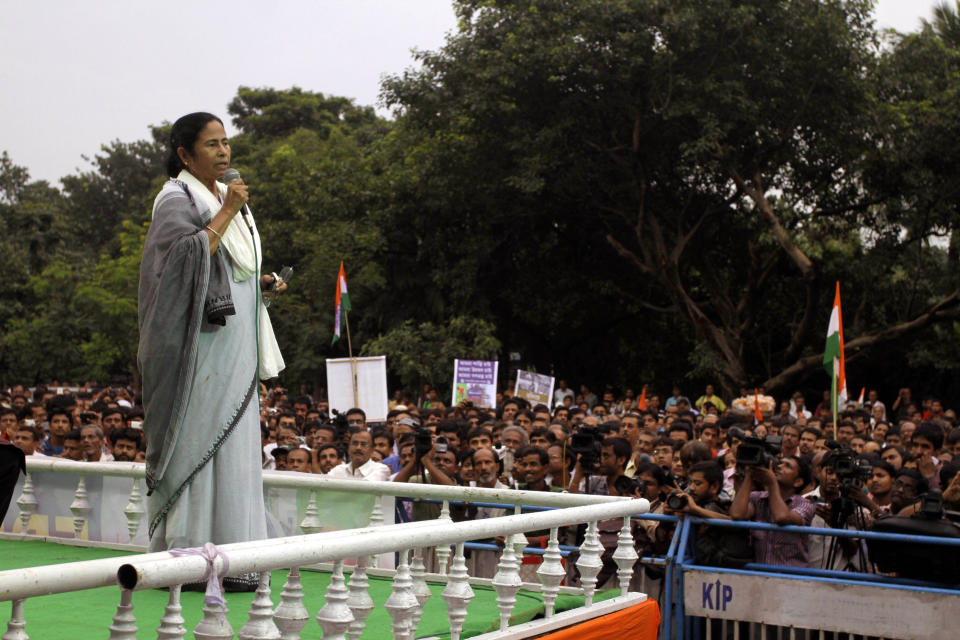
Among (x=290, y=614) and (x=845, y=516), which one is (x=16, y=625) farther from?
(x=845, y=516)

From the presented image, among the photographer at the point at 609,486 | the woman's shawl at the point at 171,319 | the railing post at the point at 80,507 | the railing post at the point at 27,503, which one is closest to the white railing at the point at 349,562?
the railing post at the point at 80,507

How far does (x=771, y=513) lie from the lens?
692 centimetres

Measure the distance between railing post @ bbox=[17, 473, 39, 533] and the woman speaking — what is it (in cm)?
246

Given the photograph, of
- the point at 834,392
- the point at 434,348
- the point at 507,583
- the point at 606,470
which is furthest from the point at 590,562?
the point at 434,348

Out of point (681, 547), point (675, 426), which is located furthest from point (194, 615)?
point (675, 426)

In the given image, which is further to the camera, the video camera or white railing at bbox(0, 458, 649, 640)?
the video camera

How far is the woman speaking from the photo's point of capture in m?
4.54

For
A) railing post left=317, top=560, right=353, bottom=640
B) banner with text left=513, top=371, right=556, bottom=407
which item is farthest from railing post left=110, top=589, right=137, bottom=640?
banner with text left=513, top=371, right=556, bottom=407

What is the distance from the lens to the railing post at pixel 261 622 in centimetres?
319

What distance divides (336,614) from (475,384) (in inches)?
495

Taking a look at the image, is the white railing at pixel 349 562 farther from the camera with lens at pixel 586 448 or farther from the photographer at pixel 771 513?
the photographer at pixel 771 513

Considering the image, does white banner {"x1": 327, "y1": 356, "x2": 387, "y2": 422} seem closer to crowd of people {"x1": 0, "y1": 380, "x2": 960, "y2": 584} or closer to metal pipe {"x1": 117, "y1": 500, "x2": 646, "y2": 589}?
crowd of people {"x1": 0, "y1": 380, "x2": 960, "y2": 584}

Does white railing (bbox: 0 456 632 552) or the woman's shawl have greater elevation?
the woman's shawl

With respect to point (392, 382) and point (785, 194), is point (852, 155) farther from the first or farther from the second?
point (392, 382)
